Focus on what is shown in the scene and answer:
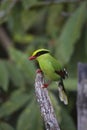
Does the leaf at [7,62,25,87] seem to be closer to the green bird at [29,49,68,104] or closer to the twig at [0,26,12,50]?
the twig at [0,26,12,50]

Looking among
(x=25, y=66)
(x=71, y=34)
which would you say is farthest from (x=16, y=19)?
(x=25, y=66)

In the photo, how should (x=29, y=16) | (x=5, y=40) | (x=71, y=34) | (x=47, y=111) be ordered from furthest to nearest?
(x=5, y=40), (x=29, y=16), (x=71, y=34), (x=47, y=111)

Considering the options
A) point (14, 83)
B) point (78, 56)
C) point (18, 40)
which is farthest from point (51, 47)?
point (18, 40)

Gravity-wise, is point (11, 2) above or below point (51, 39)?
above

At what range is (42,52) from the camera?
208 cm

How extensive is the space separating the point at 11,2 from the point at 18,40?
3.70 ft

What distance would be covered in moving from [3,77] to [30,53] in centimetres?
99

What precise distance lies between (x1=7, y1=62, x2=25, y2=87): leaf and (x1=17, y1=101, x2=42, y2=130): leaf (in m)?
0.55

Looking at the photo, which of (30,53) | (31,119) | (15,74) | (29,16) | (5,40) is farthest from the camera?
(5,40)

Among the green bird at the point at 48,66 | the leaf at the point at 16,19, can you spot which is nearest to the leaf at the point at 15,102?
the leaf at the point at 16,19

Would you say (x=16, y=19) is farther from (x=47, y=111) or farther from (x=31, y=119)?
(x=47, y=111)

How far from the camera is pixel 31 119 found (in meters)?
3.47

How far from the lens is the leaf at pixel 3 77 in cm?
361

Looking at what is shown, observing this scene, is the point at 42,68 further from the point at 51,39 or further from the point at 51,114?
the point at 51,39
